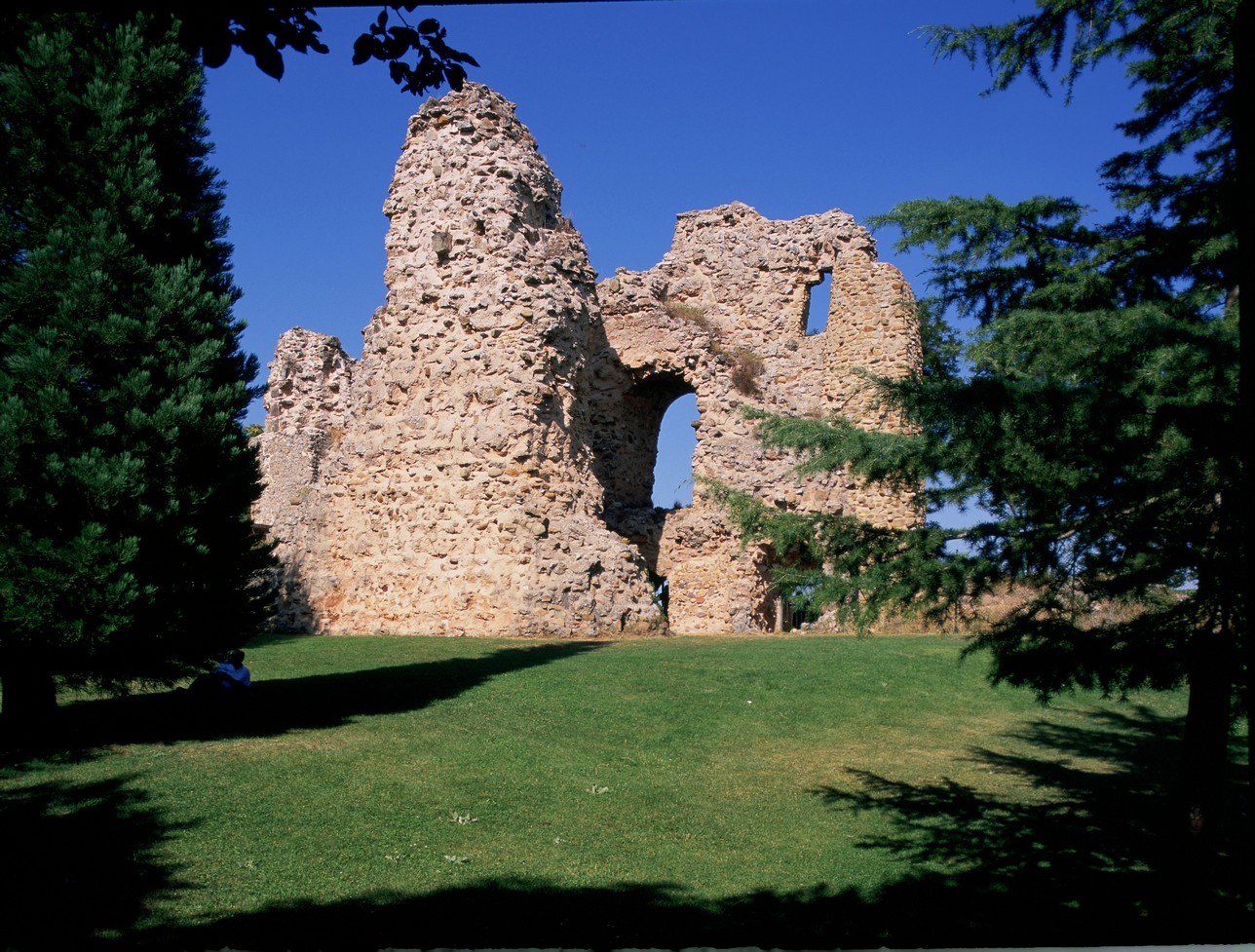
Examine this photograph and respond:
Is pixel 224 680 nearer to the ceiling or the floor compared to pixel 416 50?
nearer to the floor

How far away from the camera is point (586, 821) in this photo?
692 cm

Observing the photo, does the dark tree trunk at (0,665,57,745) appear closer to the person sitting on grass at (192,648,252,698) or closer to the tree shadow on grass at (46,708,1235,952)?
the person sitting on grass at (192,648,252,698)

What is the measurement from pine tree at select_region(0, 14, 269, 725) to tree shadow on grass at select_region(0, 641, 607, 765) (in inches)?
18.4

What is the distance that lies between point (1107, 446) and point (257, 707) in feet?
25.0

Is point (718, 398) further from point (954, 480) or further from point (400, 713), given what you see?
point (954, 480)

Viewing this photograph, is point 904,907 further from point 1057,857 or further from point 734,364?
point 734,364

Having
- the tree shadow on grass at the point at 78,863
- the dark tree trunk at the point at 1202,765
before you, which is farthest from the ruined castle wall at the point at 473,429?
the dark tree trunk at the point at 1202,765

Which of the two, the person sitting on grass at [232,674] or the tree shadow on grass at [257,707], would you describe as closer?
the tree shadow on grass at [257,707]

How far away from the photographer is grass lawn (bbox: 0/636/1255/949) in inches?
201

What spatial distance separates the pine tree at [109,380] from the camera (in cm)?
712

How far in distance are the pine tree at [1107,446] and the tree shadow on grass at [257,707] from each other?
4654mm

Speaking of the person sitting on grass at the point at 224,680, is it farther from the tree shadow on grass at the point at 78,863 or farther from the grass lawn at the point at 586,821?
the tree shadow on grass at the point at 78,863

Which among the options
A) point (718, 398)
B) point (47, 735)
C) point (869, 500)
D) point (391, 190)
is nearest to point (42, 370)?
point (47, 735)

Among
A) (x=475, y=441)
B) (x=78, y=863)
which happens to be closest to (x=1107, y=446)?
(x=78, y=863)
